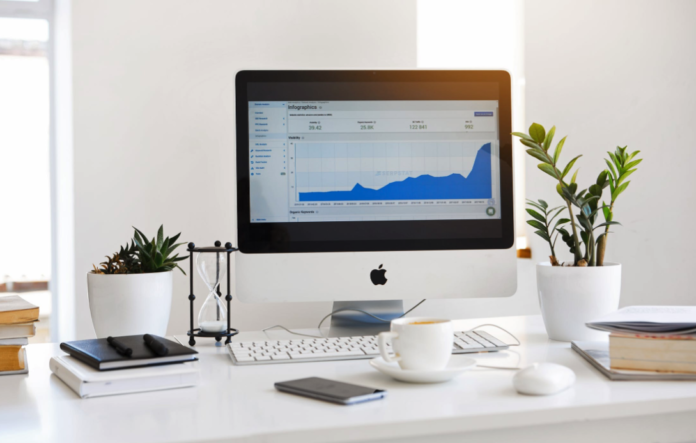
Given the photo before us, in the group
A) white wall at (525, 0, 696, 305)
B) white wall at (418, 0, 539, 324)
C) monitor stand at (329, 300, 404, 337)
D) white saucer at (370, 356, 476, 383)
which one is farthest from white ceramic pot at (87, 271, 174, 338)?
white wall at (525, 0, 696, 305)

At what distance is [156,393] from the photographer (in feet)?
2.52

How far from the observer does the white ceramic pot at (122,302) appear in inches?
42.4

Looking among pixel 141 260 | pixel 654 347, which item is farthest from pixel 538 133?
pixel 141 260

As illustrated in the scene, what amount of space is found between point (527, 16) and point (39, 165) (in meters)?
1.95

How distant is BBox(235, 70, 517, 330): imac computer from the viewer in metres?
1.21

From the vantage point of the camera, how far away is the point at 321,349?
0.98m

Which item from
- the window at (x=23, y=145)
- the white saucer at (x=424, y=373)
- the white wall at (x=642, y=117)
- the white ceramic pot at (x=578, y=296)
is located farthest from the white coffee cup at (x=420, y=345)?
the window at (x=23, y=145)

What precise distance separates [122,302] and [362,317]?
1.62ft

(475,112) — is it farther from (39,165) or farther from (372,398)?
(39,165)

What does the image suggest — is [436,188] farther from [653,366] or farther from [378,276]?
[653,366]

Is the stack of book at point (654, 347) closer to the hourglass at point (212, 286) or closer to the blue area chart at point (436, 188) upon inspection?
the blue area chart at point (436, 188)

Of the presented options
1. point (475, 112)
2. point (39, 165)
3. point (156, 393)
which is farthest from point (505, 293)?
point (39, 165)

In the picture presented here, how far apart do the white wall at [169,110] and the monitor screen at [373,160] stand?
0.55 m

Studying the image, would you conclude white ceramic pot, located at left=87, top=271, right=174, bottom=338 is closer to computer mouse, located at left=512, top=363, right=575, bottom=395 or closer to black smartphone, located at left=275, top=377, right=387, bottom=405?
black smartphone, located at left=275, top=377, right=387, bottom=405
